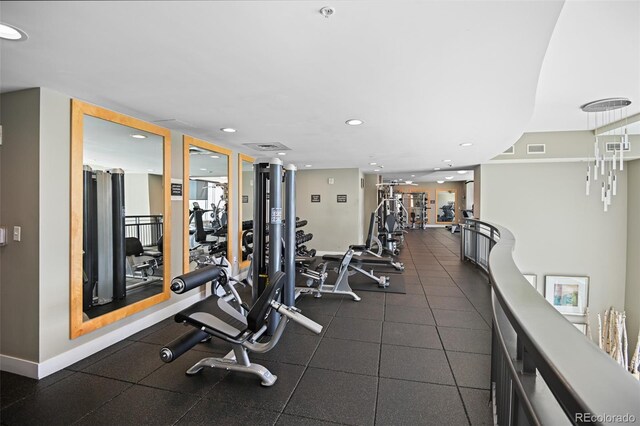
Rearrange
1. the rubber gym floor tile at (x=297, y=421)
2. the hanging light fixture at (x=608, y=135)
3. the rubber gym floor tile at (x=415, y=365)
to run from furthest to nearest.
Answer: the hanging light fixture at (x=608, y=135) → the rubber gym floor tile at (x=415, y=365) → the rubber gym floor tile at (x=297, y=421)

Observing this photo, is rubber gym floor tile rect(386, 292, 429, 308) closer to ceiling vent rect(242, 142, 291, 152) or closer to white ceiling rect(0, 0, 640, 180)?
white ceiling rect(0, 0, 640, 180)

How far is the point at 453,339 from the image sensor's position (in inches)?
118

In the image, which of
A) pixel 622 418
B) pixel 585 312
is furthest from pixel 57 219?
pixel 585 312

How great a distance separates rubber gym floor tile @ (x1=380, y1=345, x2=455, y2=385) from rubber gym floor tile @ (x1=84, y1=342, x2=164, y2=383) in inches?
77.0

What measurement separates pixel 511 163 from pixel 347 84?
235 inches

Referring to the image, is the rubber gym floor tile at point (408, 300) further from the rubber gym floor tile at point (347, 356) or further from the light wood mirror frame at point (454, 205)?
the light wood mirror frame at point (454, 205)

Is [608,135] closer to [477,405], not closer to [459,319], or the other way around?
[459,319]

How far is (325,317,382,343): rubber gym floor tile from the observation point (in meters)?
3.09

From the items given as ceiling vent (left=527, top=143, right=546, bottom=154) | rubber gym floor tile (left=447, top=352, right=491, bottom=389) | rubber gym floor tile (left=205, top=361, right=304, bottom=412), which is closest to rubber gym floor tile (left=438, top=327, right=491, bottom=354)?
rubber gym floor tile (left=447, top=352, right=491, bottom=389)

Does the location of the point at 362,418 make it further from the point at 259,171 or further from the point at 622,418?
the point at 259,171

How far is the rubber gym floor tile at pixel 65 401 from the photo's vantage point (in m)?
1.96

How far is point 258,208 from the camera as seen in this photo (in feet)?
10.6

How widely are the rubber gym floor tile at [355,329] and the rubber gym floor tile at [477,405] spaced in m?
0.98

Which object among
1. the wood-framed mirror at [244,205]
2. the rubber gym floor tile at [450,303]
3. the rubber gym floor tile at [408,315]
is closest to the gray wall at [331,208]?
the wood-framed mirror at [244,205]
